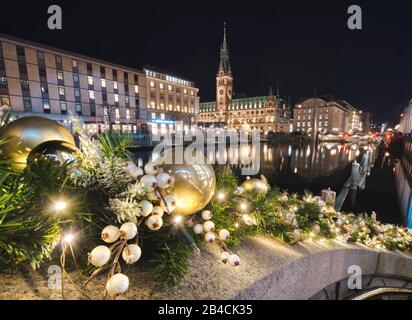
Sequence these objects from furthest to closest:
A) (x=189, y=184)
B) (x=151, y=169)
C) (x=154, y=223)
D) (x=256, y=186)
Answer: (x=256, y=186), (x=189, y=184), (x=151, y=169), (x=154, y=223)

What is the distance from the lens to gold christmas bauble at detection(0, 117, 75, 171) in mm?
2232

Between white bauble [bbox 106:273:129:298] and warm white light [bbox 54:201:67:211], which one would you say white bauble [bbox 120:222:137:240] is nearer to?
white bauble [bbox 106:273:129:298]

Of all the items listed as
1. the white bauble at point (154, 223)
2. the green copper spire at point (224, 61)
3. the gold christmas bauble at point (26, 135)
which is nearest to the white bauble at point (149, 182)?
the white bauble at point (154, 223)

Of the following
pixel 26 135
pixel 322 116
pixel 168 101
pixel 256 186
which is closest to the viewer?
pixel 26 135

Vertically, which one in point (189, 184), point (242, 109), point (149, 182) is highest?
point (242, 109)

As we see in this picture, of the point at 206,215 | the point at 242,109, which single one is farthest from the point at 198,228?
the point at 242,109

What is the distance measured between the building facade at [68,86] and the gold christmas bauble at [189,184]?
33.1 m

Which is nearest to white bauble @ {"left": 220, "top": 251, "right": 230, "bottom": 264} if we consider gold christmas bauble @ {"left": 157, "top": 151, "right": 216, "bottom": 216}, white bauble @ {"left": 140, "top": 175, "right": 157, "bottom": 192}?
gold christmas bauble @ {"left": 157, "top": 151, "right": 216, "bottom": 216}

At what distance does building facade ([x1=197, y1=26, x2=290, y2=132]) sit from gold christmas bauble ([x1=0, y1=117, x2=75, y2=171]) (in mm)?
109468

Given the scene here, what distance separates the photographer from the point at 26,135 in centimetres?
237

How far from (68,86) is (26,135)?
Result: 2010 inches

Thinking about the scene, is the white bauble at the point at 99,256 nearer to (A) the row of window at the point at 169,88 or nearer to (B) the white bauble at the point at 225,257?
(B) the white bauble at the point at 225,257

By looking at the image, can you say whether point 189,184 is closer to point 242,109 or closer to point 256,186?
point 256,186
